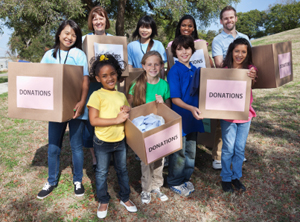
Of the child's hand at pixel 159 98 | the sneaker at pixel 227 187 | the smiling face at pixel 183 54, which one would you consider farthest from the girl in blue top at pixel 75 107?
the sneaker at pixel 227 187

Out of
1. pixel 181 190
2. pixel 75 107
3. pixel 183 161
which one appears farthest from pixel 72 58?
pixel 181 190

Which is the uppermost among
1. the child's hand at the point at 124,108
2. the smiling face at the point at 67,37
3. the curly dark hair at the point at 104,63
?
the smiling face at the point at 67,37

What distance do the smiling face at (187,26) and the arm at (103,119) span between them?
1446mm

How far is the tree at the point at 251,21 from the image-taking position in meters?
54.7

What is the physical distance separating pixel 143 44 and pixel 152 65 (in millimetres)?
747

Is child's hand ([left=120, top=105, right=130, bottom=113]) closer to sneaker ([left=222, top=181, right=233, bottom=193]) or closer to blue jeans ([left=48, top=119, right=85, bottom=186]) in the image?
blue jeans ([left=48, top=119, right=85, bottom=186])

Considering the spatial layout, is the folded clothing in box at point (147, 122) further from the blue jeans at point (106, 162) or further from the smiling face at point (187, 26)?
the smiling face at point (187, 26)

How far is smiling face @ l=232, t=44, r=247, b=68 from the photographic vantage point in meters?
2.19

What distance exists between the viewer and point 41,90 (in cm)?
190

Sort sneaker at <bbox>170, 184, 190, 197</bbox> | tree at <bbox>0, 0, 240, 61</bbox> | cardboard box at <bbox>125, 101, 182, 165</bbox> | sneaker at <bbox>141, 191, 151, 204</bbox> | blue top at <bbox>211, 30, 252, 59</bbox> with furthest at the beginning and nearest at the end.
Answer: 1. tree at <bbox>0, 0, 240, 61</bbox>
2. blue top at <bbox>211, 30, 252, 59</bbox>
3. sneaker at <bbox>170, 184, 190, 197</bbox>
4. sneaker at <bbox>141, 191, 151, 204</bbox>
5. cardboard box at <bbox>125, 101, 182, 165</bbox>

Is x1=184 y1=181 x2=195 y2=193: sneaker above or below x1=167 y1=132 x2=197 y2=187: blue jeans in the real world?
below

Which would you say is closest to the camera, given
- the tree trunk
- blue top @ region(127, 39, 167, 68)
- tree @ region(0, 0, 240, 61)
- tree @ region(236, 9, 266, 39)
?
blue top @ region(127, 39, 167, 68)

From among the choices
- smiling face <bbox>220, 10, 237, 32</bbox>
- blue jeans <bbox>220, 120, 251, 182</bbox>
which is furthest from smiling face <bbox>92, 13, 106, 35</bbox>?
blue jeans <bbox>220, 120, 251, 182</bbox>

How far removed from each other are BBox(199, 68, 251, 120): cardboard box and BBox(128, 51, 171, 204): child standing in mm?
431
